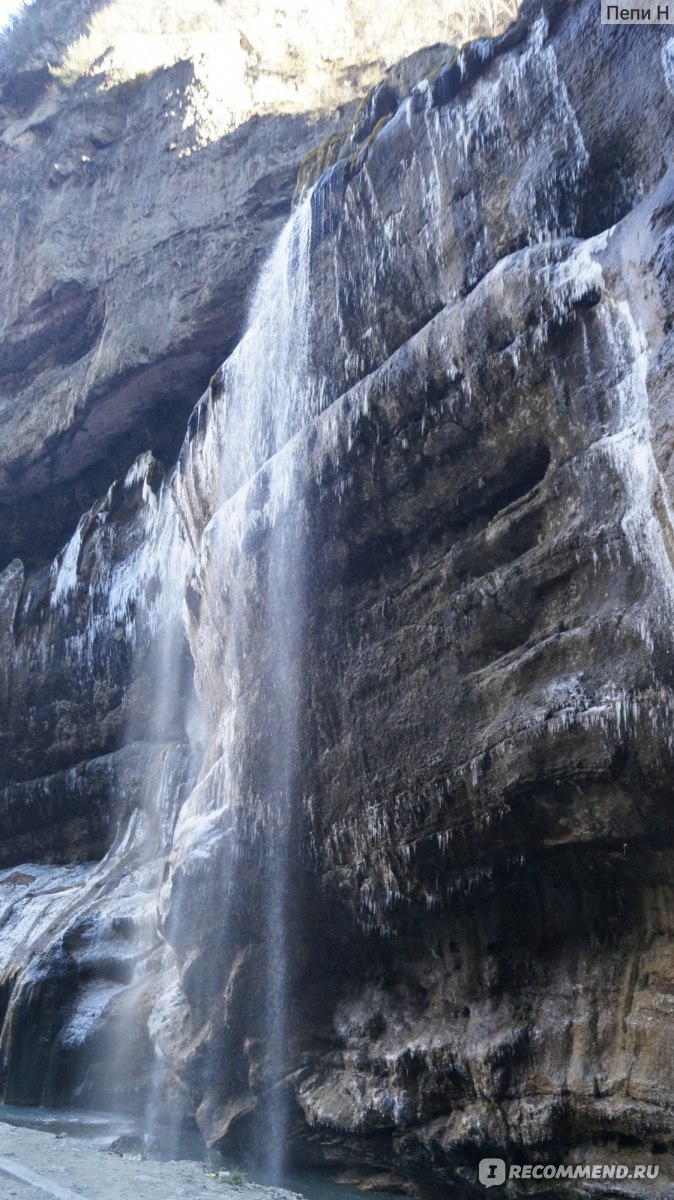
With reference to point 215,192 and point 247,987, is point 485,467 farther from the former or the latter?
point 215,192

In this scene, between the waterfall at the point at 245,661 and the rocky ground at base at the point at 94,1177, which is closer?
the rocky ground at base at the point at 94,1177

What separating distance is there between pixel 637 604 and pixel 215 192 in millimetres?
16260

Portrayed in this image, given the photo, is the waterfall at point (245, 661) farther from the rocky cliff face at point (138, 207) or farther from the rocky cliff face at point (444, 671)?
the rocky cliff face at point (138, 207)

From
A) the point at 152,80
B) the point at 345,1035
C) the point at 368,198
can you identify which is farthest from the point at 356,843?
the point at 152,80

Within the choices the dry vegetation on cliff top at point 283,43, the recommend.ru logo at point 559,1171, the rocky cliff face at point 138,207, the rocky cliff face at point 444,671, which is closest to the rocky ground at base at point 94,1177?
the recommend.ru logo at point 559,1171

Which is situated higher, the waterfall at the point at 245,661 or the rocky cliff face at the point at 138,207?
the rocky cliff face at the point at 138,207

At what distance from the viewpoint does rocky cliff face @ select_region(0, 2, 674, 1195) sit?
763 cm

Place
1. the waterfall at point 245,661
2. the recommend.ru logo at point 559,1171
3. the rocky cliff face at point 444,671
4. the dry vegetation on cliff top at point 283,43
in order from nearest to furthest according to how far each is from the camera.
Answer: the recommend.ru logo at point 559,1171 < the rocky cliff face at point 444,671 < the waterfall at point 245,661 < the dry vegetation on cliff top at point 283,43

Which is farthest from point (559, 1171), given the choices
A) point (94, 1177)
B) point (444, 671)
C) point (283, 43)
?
point (283, 43)

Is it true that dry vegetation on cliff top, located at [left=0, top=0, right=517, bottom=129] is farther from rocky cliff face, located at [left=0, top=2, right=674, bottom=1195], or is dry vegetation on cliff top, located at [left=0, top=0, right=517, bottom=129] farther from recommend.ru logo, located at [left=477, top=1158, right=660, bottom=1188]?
recommend.ru logo, located at [left=477, top=1158, right=660, bottom=1188]

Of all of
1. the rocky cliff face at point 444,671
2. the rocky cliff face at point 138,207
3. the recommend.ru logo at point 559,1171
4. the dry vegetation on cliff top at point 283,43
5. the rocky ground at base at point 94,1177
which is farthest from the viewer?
the dry vegetation on cliff top at point 283,43

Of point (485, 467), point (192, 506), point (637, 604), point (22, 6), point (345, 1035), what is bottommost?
point (345, 1035)

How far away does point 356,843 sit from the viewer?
31.9ft

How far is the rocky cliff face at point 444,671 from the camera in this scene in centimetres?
763
